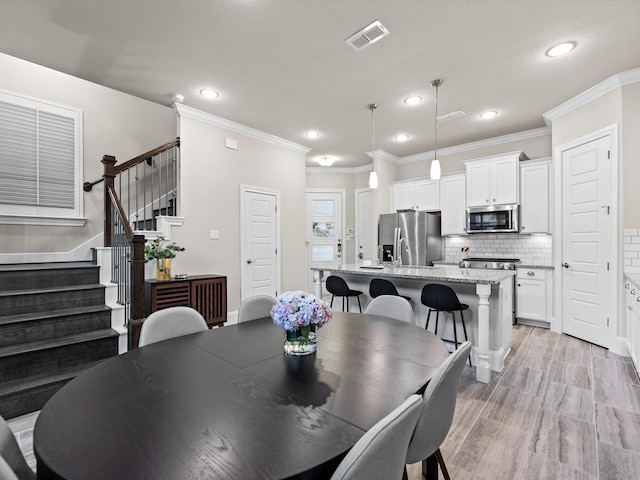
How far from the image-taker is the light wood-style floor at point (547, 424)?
1.75m

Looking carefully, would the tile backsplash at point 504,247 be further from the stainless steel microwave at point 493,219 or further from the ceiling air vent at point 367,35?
the ceiling air vent at point 367,35

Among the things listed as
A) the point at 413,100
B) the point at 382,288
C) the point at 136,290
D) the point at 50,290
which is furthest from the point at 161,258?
the point at 413,100

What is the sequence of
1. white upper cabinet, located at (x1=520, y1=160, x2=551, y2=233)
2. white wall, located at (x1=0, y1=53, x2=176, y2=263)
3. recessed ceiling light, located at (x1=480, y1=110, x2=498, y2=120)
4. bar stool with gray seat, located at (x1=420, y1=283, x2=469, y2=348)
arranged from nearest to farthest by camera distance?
bar stool with gray seat, located at (x1=420, y1=283, x2=469, y2=348), white wall, located at (x1=0, y1=53, x2=176, y2=263), recessed ceiling light, located at (x1=480, y1=110, x2=498, y2=120), white upper cabinet, located at (x1=520, y1=160, x2=551, y2=233)

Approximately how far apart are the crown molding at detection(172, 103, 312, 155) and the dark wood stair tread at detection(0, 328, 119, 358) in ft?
9.12

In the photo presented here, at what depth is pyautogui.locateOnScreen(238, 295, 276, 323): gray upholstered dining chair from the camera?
2.32m

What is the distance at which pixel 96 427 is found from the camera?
0.91m

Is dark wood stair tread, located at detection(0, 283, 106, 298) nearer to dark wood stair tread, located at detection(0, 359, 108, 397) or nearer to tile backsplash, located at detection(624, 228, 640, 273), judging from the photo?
dark wood stair tread, located at detection(0, 359, 108, 397)

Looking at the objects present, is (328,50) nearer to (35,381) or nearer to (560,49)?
(560,49)

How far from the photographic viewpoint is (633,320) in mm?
2955

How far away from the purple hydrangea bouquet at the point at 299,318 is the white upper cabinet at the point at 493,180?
458cm

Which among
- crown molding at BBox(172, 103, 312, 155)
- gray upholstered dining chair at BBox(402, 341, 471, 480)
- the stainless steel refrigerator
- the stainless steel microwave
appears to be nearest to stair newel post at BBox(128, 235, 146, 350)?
crown molding at BBox(172, 103, 312, 155)

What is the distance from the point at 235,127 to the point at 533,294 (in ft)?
16.3

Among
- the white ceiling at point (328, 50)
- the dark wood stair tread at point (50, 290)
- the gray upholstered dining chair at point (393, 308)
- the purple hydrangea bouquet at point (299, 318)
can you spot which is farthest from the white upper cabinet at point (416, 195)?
the dark wood stair tread at point (50, 290)

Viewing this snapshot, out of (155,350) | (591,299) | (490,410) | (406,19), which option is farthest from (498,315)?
(155,350)
